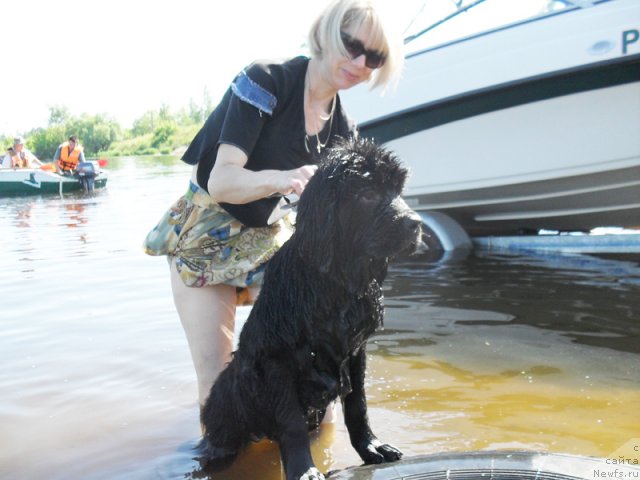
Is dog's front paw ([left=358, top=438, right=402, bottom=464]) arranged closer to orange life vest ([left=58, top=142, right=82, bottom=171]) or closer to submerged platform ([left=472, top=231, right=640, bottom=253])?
submerged platform ([left=472, top=231, right=640, bottom=253])

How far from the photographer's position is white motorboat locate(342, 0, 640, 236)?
6152 mm

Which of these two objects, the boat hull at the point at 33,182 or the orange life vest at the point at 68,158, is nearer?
the boat hull at the point at 33,182

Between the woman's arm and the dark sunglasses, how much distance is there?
61cm

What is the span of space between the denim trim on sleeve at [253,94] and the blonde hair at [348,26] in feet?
1.09

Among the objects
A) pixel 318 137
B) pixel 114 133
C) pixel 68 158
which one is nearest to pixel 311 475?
pixel 318 137

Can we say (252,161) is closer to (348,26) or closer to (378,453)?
(348,26)

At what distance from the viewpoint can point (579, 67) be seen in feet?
20.3

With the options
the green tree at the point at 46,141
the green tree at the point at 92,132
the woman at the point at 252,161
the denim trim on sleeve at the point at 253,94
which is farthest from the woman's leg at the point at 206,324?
the green tree at the point at 92,132

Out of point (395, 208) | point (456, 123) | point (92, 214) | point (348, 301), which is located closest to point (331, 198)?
point (395, 208)

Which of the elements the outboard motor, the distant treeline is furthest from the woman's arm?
the distant treeline

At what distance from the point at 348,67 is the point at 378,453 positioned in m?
1.68

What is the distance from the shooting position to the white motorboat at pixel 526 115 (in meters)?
6.15

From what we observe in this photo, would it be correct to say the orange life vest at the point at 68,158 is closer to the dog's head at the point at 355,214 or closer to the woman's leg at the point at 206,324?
the woman's leg at the point at 206,324

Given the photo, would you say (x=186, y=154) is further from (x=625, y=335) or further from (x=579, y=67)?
(x=579, y=67)
